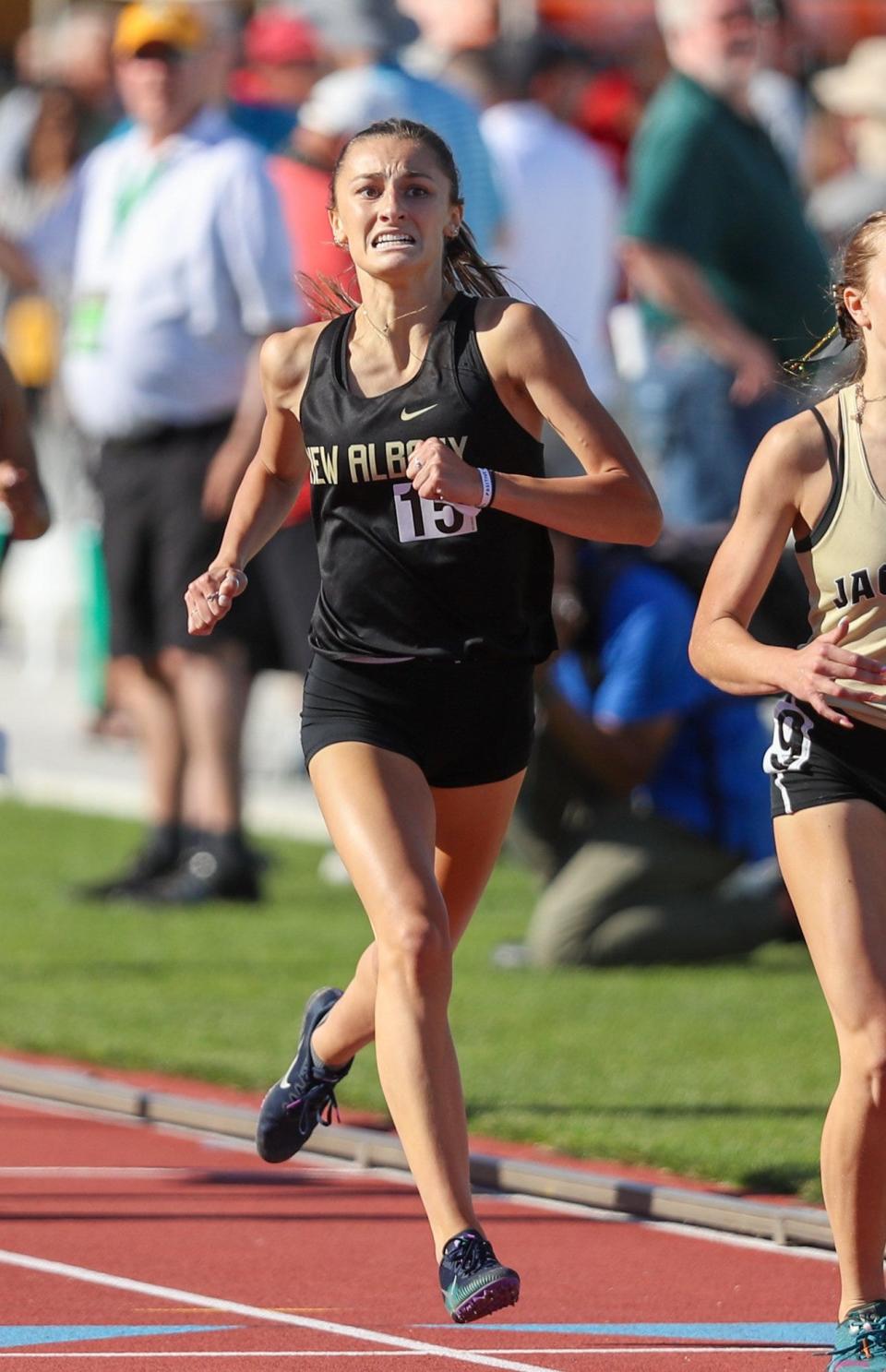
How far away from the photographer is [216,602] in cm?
543

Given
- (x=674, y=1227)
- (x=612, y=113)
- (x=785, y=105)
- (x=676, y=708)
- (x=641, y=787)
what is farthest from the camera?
(x=612, y=113)

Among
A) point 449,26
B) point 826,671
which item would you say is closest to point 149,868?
point 449,26

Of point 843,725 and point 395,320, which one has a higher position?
point 395,320

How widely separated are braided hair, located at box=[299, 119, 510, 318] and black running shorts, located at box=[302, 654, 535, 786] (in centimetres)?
81

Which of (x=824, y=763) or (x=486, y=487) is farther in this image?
(x=486, y=487)

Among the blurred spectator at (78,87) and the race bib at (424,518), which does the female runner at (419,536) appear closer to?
the race bib at (424,518)

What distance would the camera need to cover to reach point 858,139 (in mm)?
14141

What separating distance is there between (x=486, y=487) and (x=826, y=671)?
802mm

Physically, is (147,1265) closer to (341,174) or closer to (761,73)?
(341,174)

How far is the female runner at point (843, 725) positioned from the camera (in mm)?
4723

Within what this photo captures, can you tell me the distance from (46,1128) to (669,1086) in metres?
1.77

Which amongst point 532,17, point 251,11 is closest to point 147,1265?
point 532,17

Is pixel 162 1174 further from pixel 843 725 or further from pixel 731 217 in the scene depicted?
pixel 731 217

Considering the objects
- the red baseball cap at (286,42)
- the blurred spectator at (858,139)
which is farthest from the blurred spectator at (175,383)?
the blurred spectator at (858,139)
